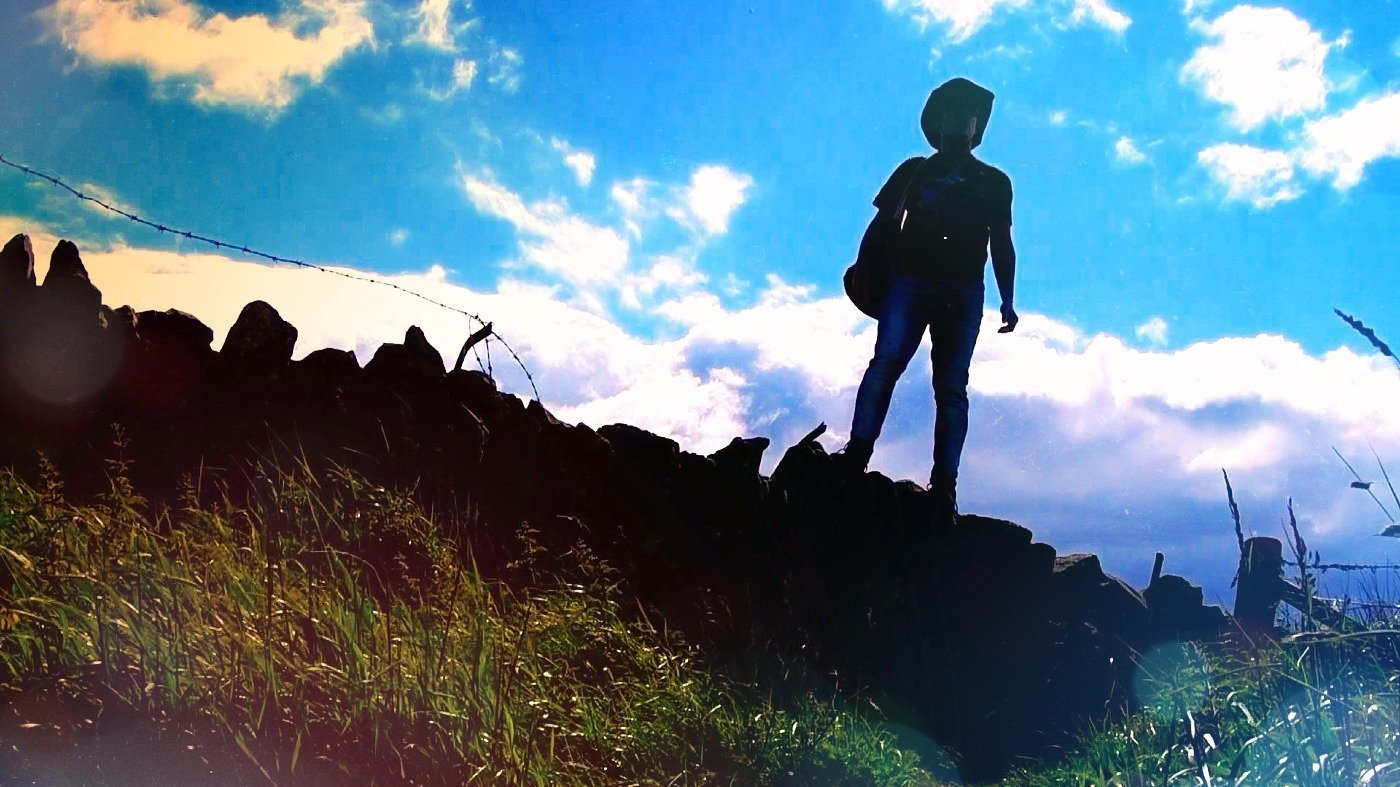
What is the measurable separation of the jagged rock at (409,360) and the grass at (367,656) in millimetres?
581

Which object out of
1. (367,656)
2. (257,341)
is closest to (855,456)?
(257,341)

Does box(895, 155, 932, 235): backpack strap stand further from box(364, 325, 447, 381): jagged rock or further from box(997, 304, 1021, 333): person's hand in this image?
box(364, 325, 447, 381): jagged rock

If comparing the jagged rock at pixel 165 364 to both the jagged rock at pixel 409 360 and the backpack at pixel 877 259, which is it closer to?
the jagged rock at pixel 409 360

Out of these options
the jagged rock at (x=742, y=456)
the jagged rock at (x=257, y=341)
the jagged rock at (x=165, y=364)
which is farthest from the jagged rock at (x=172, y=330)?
the jagged rock at (x=742, y=456)

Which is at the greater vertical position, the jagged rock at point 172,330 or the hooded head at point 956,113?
the hooded head at point 956,113

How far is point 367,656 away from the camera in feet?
9.99

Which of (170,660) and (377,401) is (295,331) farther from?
(170,660)

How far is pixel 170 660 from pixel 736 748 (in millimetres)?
2003

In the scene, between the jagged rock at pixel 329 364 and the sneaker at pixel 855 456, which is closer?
the jagged rock at pixel 329 364

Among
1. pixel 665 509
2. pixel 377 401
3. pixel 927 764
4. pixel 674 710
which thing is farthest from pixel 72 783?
pixel 927 764

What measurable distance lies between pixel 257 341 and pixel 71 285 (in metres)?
0.76

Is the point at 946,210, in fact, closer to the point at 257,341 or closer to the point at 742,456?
the point at 742,456

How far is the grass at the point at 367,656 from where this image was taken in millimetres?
2736

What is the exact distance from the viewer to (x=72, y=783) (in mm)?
2498
